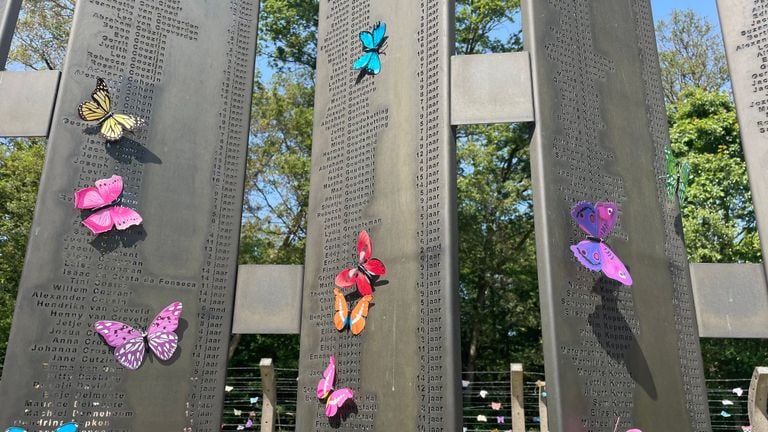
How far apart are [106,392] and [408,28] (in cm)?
467

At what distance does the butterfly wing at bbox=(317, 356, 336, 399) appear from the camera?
5926 millimetres

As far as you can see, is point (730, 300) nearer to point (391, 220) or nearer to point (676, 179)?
point (676, 179)

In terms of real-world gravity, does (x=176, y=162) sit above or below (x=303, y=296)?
above

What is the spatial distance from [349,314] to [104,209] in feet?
8.57

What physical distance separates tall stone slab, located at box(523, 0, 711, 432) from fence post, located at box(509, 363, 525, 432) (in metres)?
2.96

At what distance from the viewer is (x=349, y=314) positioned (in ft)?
19.8

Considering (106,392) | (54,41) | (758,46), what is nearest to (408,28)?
(758,46)

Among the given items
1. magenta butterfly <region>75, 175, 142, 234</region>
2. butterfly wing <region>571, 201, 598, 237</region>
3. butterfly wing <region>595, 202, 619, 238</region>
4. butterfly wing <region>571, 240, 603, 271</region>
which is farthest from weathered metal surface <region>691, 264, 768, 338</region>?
magenta butterfly <region>75, 175, 142, 234</region>

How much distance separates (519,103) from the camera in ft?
19.7

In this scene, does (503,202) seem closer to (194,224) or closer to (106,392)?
(194,224)

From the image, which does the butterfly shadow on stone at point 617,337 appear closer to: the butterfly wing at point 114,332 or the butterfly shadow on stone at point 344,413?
the butterfly shadow on stone at point 344,413

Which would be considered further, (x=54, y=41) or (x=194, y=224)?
(x=54, y=41)

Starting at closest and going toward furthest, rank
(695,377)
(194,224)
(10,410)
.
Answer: (10,410) < (695,377) < (194,224)

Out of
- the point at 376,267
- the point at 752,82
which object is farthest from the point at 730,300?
the point at 376,267
